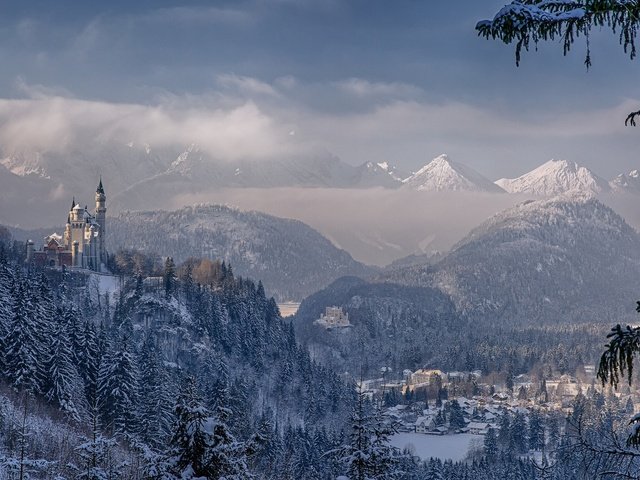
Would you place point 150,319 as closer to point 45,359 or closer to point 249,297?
point 249,297

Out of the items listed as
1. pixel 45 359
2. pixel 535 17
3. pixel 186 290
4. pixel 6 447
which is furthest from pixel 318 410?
Answer: pixel 535 17

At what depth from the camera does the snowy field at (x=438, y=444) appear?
16662 centimetres

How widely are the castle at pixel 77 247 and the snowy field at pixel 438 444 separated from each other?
228 ft

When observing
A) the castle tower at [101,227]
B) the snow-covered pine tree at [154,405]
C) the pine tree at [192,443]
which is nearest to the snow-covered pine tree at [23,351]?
the snow-covered pine tree at [154,405]

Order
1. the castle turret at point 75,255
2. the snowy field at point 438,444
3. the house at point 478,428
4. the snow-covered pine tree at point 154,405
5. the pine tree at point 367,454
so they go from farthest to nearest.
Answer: the house at point 478,428, the castle turret at point 75,255, the snowy field at point 438,444, the snow-covered pine tree at point 154,405, the pine tree at point 367,454

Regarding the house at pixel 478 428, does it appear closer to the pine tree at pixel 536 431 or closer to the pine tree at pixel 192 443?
the pine tree at pixel 536 431

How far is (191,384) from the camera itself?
1169 inches

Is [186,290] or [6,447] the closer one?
[6,447]

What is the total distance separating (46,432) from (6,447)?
34.6 ft

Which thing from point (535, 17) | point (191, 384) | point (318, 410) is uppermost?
point (535, 17)

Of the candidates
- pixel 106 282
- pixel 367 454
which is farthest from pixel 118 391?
pixel 106 282

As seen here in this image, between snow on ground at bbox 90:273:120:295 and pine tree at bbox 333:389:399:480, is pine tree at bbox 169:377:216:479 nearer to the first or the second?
pine tree at bbox 333:389:399:480

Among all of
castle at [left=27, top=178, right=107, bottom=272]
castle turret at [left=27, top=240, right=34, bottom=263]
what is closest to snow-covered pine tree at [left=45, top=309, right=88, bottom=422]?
castle at [left=27, top=178, right=107, bottom=272]

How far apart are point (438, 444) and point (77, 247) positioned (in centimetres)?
8020
